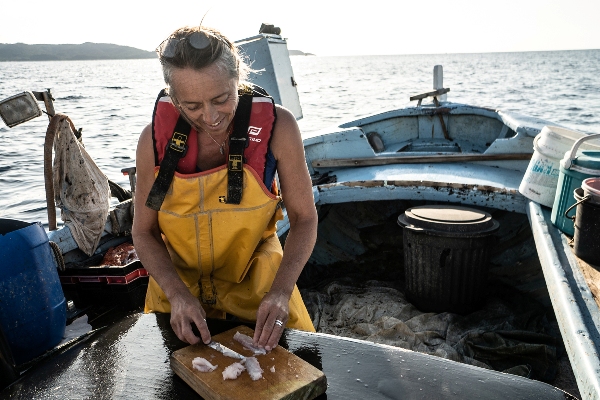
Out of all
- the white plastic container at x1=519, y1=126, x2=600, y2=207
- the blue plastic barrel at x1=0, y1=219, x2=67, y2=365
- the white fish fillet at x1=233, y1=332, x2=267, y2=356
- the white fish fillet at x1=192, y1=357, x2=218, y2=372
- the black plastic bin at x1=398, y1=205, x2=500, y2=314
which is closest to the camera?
the white fish fillet at x1=192, y1=357, x2=218, y2=372

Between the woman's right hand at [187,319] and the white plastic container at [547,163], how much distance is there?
106 inches

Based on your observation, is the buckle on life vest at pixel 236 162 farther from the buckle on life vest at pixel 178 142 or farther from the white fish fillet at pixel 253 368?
the white fish fillet at pixel 253 368

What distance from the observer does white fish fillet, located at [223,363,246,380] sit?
1490 millimetres

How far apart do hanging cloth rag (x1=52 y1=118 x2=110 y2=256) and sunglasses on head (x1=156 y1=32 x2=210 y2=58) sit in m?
2.69

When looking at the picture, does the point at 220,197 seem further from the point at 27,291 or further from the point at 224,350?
the point at 27,291

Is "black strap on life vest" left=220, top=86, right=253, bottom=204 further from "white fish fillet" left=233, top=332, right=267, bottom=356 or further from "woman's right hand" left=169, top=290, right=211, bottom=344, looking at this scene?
"white fish fillet" left=233, top=332, right=267, bottom=356

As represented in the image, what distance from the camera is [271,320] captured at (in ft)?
5.82

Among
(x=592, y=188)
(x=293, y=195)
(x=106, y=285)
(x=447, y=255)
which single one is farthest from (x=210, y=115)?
(x=447, y=255)

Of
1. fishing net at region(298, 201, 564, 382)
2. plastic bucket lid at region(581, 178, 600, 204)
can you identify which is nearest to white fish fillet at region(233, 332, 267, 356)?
plastic bucket lid at region(581, 178, 600, 204)

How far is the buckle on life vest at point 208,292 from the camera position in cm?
226

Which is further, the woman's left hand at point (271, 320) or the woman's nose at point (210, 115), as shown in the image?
the woman's nose at point (210, 115)

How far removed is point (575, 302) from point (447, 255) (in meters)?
1.76

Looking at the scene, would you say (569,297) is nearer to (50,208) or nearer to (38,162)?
(50,208)

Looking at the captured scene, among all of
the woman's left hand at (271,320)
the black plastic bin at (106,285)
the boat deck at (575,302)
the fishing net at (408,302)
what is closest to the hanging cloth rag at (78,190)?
the black plastic bin at (106,285)
